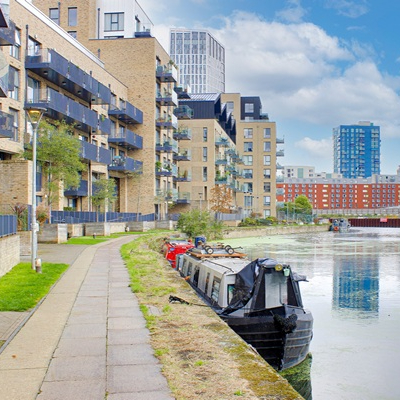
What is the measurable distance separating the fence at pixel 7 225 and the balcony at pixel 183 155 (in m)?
51.9

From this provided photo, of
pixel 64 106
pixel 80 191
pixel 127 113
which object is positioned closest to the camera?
pixel 64 106

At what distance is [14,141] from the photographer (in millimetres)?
38875

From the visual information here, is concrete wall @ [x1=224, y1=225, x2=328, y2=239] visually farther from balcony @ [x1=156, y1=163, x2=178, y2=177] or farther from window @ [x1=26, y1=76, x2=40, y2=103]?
window @ [x1=26, y1=76, x2=40, y2=103]

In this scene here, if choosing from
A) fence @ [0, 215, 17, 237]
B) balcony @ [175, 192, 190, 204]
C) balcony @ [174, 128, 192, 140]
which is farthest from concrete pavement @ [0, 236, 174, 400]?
balcony @ [174, 128, 192, 140]

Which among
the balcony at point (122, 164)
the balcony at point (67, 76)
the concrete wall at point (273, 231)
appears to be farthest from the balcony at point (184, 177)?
the balcony at point (67, 76)

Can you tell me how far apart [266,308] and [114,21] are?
60849 millimetres

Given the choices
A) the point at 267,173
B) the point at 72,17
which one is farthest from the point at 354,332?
the point at 267,173

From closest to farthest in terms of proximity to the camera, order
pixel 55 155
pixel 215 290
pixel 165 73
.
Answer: pixel 215 290 → pixel 55 155 → pixel 165 73

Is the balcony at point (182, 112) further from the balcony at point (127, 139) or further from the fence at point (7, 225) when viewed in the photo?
the fence at point (7, 225)

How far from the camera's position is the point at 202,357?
9.48 m

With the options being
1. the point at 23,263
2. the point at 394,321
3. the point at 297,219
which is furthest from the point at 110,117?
the point at 297,219

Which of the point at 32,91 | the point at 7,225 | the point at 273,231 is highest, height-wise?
the point at 32,91

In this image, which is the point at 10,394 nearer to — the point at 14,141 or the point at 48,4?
the point at 14,141

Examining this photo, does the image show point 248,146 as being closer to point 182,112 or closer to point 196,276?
point 182,112
